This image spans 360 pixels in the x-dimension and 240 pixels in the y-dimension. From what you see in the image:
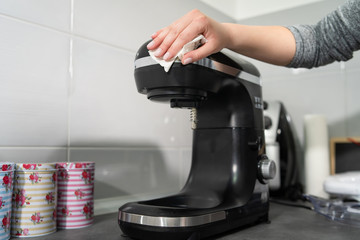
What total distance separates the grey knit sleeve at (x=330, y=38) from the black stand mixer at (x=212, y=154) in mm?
124

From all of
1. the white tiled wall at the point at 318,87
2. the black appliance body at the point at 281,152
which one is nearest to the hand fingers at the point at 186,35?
the black appliance body at the point at 281,152

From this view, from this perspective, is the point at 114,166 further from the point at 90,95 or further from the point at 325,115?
the point at 325,115

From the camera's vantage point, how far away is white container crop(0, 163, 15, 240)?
1.80 feet

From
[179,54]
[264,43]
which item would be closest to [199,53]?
[179,54]

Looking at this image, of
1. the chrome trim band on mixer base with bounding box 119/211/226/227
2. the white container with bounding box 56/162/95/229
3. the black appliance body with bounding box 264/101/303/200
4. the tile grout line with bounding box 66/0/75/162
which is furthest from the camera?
the black appliance body with bounding box 264/101/303/200

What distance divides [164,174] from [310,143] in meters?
0.45

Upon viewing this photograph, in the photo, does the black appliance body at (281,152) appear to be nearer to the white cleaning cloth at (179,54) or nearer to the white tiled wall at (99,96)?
the white tiled wall at (99,96)

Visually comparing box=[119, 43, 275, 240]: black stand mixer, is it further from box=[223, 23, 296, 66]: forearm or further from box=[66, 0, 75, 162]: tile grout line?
box=[66, 0, 75, 162]: tile grout line

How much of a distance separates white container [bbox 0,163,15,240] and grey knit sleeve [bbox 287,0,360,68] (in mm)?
594

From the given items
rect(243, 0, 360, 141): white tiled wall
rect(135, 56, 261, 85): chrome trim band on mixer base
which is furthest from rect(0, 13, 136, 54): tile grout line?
rect(243, 0, 360, 141): white tiled wall

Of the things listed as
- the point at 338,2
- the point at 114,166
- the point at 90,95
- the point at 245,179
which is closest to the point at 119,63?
the point at 90,95

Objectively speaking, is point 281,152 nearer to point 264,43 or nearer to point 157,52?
point 264,43

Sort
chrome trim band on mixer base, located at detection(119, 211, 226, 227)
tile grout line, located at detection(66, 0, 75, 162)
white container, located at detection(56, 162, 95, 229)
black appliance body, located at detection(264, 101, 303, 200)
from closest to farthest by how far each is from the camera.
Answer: chrome trim band on mixer base, located at detection(119, 211, 226, 227) < white container, located at detection(56, 162, 95, 229) < tile grout line, located at detection(66, 0, 75, 162) < black appliance body, located at detection(264, 101, 303, 200)

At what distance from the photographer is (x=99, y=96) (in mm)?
855
